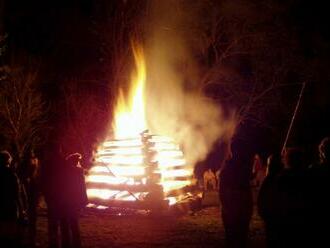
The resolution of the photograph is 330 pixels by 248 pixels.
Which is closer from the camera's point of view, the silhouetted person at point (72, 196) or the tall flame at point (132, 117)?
the silhouetted person at point (72, 196)

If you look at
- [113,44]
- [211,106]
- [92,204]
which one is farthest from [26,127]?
[92,204]

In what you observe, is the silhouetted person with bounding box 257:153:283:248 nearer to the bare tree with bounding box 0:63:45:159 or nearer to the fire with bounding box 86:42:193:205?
the fire with bounding box 86:42:193:205

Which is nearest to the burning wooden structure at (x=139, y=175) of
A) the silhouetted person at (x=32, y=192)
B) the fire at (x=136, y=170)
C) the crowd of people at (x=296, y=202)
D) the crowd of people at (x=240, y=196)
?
the fire at (x=136, y=170)

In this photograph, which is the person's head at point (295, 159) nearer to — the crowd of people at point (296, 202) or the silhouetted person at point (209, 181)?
the crowd of people at point (296, 202)

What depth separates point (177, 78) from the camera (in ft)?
66.1

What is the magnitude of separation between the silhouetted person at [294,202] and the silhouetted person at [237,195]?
1480 millimetres

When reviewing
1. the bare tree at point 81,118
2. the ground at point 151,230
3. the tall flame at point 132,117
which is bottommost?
the ground at point 151,230

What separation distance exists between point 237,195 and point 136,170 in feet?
16.4

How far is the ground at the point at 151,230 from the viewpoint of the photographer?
8.73 metres

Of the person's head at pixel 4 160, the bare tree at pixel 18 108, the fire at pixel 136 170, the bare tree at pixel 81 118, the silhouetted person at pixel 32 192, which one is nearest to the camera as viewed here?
the person's head at pixel 4 160

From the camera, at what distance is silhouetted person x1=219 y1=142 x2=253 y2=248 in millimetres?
6805

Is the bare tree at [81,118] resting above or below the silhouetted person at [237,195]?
above

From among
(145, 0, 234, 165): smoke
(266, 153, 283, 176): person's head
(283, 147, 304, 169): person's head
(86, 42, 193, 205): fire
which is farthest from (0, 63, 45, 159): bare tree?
(283, 147, 304, 169): person's head

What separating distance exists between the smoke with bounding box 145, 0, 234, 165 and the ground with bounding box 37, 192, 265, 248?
6.97m
